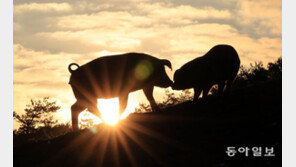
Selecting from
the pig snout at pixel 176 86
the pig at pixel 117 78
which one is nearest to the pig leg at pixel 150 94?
the pig at pixel 117 78

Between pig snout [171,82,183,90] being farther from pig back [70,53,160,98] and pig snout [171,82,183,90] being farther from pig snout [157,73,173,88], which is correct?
pig back [70,53,160,98]

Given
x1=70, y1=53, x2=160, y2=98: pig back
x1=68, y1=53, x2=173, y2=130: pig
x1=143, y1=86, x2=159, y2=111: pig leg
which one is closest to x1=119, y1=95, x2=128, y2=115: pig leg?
x1=68, y1=53, x2=173, y2=130: pig

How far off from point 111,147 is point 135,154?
3.34 feet

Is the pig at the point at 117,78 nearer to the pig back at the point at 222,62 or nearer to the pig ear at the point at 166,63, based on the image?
the pig ear at the point at 166,63

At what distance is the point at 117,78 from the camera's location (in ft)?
48.8

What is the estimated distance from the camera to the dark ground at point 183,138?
1017 centimetres

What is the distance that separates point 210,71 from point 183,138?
3389 mm

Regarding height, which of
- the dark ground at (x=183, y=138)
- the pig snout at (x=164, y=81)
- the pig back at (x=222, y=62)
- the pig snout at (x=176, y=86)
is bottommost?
the dark ground at (x=183, y=138)

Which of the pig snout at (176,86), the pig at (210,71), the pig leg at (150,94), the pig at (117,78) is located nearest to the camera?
the pig at (210,71)

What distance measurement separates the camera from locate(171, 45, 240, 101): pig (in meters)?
14.2

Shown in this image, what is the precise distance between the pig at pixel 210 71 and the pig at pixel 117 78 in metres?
0.89

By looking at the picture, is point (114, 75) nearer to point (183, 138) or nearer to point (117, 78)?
point (117, 78)

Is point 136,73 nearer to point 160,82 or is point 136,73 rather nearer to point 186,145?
point 160,82

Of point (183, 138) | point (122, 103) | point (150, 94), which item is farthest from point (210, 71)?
point (183, 138)
